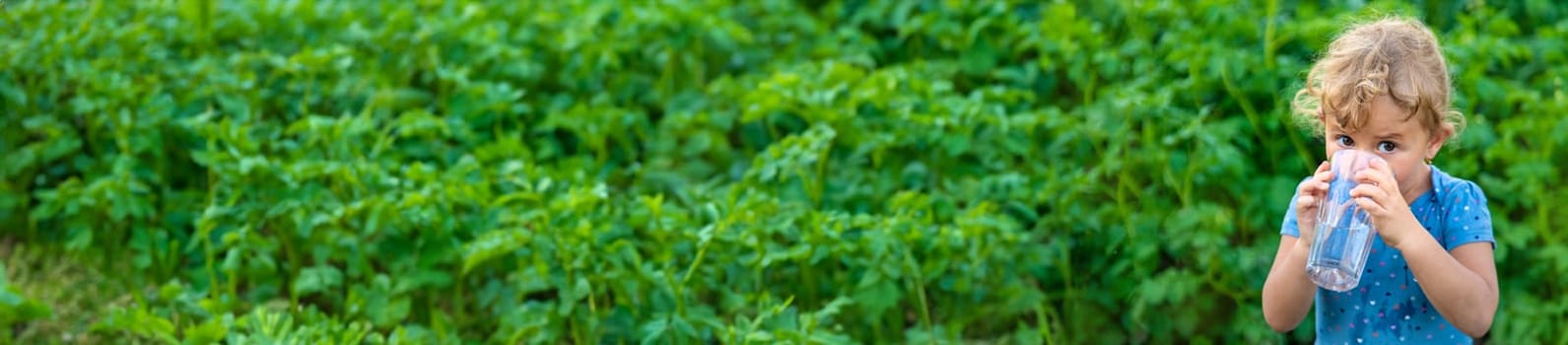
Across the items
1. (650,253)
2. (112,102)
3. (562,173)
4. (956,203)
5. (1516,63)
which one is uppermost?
(112,102)

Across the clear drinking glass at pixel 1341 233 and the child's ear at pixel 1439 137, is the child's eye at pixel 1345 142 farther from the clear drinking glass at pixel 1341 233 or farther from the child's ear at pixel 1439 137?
the child's ear at pixel 1439 137

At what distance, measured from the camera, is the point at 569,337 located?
4.18 m

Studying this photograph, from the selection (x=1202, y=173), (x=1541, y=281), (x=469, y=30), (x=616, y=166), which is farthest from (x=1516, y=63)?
(x=469, y=30)

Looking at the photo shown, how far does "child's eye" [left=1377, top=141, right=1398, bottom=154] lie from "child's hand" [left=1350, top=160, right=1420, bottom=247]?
0.06m

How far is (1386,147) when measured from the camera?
238 cm

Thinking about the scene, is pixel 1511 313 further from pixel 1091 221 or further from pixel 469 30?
pixel 469 30

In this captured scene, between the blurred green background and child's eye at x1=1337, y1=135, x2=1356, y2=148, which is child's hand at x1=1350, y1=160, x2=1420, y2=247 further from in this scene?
the blurred green background

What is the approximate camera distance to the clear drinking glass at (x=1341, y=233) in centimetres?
234

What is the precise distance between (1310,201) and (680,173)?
8.82 feet

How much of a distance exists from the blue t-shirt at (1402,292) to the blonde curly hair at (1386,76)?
0.12 meters

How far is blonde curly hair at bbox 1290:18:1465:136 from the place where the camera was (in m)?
2.34

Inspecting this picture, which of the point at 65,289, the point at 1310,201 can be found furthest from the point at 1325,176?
the point at 65,289

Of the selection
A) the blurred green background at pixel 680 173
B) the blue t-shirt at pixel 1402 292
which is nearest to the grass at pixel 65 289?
the blurred green background at pixel 680 173

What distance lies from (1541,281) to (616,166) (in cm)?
257
